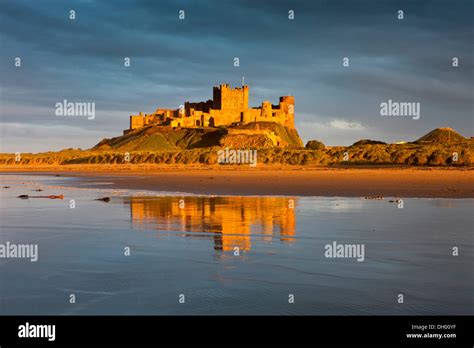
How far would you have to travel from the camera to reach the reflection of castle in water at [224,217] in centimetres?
1138

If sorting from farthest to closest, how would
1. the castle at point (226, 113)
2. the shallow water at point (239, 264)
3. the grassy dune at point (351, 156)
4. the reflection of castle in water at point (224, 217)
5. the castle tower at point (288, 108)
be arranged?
the castle tower at point (288, 108) → the castle at point (226, 113) → the grassy dune at point (351, 156) → the reflection of castle in water at point (224, 217) → the shallow water at point (239, 264)

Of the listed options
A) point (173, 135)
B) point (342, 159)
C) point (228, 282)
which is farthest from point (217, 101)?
point (228, 282)

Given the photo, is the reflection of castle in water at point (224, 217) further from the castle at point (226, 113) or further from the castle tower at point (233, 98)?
the castle tower at point (233, 98)

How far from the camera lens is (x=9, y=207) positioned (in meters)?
17.8

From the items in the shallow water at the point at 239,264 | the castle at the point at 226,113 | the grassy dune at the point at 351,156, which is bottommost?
the shallow water at the point at 239,264

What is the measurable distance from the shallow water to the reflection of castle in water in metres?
0.05

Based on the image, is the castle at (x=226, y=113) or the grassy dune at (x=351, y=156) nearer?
the grassy dune at (x=351, y=156)

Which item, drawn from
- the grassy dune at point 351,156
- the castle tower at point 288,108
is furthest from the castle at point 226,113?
the grassy dune at point 351,156

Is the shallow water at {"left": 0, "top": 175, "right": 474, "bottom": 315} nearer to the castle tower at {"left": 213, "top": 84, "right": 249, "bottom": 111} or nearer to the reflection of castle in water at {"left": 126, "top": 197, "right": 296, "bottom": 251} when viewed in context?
the reflection of castle in water at {"left": 126, "top": 197, "right": 296, "bottom": 251}

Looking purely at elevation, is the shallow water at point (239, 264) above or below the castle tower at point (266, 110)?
below

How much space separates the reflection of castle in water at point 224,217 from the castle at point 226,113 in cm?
12671

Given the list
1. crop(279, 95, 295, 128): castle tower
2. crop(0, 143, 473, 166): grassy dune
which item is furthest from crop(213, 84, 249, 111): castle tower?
crop(0, 143, 473, 166): grassy dune

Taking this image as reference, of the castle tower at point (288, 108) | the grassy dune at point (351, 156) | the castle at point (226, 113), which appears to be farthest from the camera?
the castle tower at point (288, 108)

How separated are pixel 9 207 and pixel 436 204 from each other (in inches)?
582
